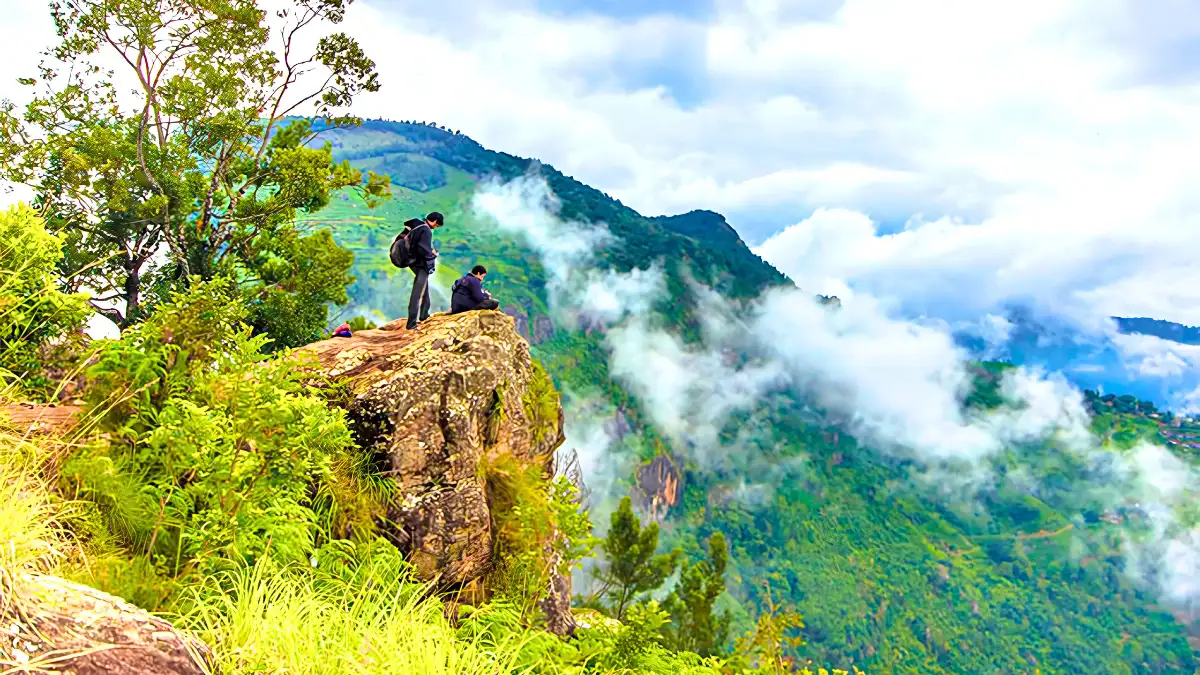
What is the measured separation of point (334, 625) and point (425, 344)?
15.5 ft

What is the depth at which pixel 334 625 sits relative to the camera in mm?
4844

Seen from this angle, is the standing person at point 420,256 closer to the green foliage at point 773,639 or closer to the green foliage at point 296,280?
the green foliage at point 773,639

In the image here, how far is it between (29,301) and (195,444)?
1.93 m

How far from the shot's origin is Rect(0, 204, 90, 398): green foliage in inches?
197

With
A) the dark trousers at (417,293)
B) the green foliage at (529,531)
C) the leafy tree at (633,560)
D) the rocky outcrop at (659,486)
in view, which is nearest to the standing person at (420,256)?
the dark trousers at (417,293)

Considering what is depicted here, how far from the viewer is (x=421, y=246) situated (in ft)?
35.9

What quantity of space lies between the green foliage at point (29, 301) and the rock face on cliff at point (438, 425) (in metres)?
2.87

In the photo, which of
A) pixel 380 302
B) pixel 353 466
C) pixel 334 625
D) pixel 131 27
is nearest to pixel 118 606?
pixel 334 625

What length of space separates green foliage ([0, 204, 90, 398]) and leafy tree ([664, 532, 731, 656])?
18620 mm

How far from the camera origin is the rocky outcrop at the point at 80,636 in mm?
3070

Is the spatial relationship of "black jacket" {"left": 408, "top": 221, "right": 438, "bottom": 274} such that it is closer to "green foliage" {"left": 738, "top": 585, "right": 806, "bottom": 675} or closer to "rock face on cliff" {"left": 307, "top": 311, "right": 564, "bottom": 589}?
"rock face on cliff" {"left": 307, "top": 311, "right": 564, "bottom": 589}

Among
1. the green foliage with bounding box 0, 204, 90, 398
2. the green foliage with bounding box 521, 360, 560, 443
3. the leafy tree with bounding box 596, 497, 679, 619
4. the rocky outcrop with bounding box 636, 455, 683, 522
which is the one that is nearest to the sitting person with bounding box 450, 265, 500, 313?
the green foliage with bounding box 521, 360, 560, 443

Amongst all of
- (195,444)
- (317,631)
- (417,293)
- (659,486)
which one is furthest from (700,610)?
(659,486)

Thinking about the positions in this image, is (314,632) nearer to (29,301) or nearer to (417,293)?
(29,301)
